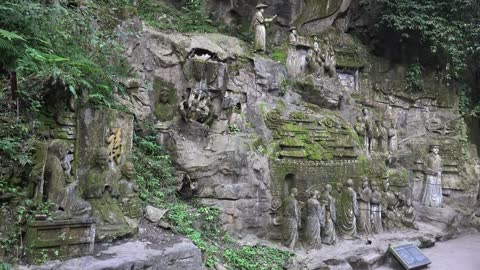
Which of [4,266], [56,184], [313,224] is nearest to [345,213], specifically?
[313,224]

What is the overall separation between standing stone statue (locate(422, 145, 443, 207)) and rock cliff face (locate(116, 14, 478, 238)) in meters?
0.37

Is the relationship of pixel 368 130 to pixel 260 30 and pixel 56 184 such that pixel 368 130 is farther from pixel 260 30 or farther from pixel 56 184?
pixel 56 184

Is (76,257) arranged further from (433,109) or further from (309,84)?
(433,109)

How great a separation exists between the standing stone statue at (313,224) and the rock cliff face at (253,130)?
61cm

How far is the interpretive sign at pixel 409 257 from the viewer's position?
10210 millimetres

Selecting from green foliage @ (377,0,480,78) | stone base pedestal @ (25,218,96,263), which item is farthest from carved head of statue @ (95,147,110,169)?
green foliage @ (377,0,480,78)

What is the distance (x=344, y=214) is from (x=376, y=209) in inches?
52.1

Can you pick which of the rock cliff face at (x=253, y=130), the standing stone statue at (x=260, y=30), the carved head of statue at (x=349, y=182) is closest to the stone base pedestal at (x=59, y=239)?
the rock cliff face at (x=253, y=130)

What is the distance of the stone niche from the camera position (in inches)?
266

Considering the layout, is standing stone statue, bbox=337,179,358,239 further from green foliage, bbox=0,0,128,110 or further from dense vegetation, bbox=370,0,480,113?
dense vegetation, bbox=370,0,480,113

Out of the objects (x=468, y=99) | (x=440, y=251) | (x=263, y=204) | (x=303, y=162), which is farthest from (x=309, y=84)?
(x=468, y=99)

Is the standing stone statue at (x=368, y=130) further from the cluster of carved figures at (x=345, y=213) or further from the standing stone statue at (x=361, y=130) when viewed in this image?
the cluster of carved figures at (x=345, y=213)

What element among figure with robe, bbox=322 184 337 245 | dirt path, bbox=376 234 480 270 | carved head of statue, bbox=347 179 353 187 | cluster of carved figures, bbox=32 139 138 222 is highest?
cluster of carved figures, bbox=32 139 138 222

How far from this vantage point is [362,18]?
18.4m
